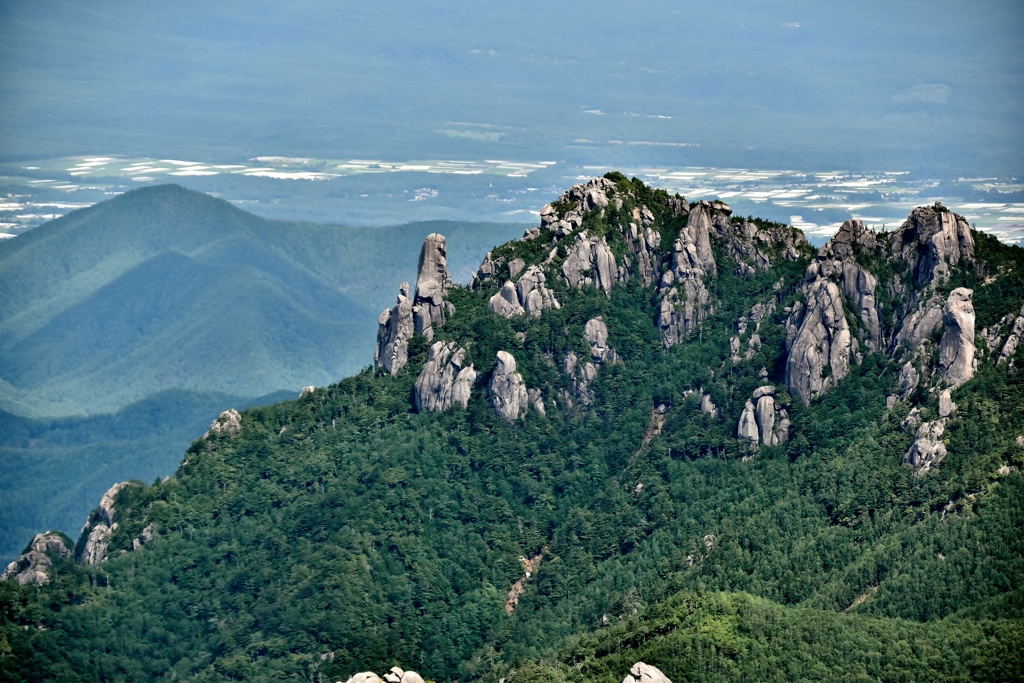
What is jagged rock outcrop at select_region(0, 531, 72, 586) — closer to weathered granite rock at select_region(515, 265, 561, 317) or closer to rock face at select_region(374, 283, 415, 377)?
rock face at select_region(374, 283, 415, 377)

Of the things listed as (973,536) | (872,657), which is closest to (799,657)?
(872,657)

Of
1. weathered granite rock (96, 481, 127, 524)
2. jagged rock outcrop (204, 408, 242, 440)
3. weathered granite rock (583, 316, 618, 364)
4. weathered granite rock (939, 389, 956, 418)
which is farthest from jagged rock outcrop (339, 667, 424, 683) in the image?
jagged rock outcrop (204, 408, 242, 440)

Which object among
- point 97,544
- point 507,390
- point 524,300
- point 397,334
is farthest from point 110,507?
point 524,300

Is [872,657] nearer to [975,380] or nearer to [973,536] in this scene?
[973,536]

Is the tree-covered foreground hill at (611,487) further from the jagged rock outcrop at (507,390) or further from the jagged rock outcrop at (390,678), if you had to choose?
the jagged rock outcrop at (390,678)

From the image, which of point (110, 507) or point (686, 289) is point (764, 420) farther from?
point (110, 507)

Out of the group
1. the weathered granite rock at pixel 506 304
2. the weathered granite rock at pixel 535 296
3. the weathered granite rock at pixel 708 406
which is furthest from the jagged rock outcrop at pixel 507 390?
the weathered granite rock at pixel 708 406
